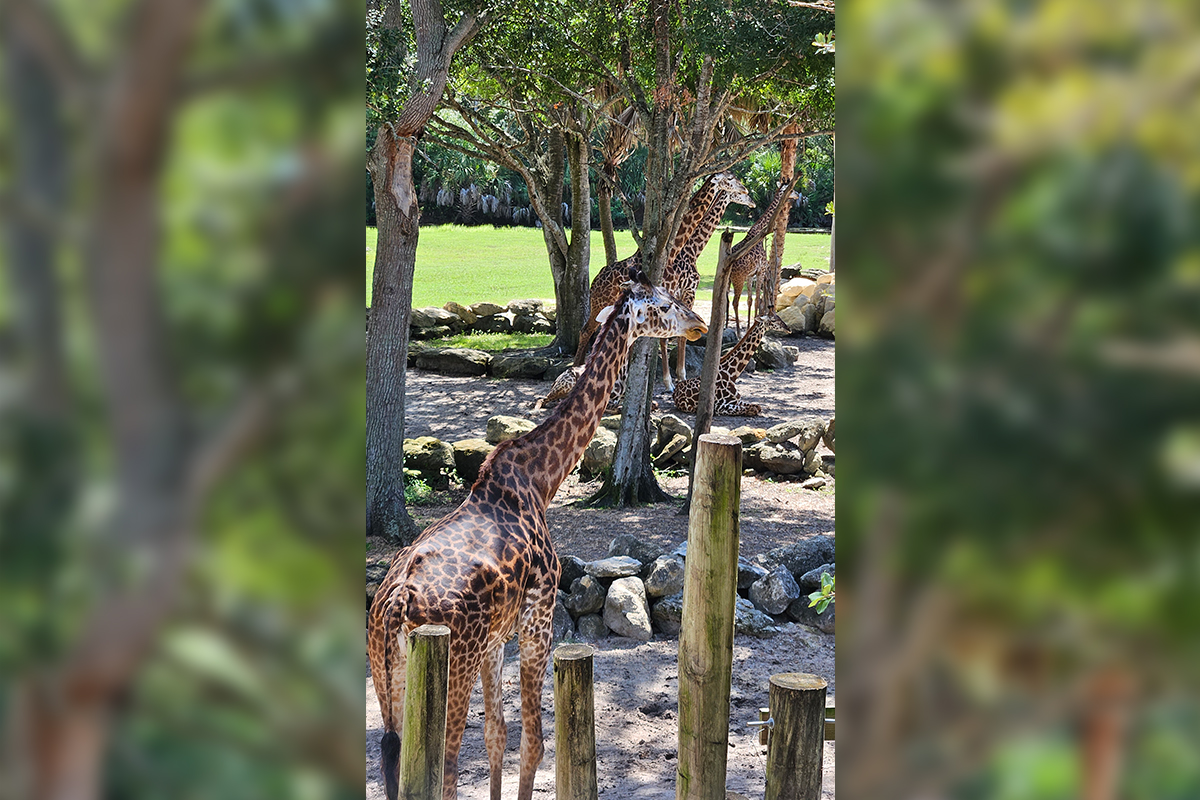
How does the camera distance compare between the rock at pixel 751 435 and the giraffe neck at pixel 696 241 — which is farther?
the giraffe neck at pixel 696 241

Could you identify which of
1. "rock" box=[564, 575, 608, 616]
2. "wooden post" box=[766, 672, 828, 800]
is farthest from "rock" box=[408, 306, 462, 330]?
"wooden post" box=[766, 672, 828, 800]

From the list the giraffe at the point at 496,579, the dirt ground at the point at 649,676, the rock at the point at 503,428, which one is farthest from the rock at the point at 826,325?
the giraffe at the point at 496,579

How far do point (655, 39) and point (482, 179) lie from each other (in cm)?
2548

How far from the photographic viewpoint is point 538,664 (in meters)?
3.86

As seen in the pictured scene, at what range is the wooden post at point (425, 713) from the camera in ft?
8.06

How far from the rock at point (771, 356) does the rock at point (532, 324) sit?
3.92 metres

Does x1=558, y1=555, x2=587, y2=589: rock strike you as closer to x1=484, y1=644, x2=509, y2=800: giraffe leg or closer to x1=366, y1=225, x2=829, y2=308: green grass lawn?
x1=484, y1=644, x2=509, y2=800: giraffe leg

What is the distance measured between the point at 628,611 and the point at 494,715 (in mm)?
A: 2193
